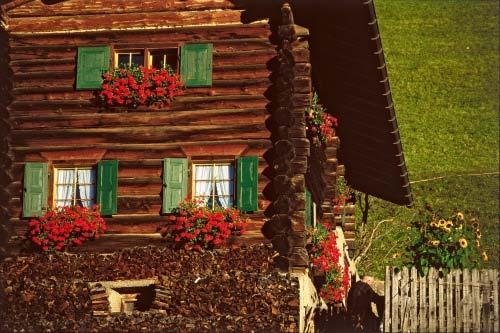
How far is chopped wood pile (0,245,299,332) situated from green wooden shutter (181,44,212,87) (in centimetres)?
327

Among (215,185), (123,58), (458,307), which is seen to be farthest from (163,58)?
(458,307)

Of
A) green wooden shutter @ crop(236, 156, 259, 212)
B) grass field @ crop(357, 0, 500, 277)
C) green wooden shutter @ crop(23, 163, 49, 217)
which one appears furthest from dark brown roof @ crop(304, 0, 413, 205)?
green wooden shutter @ crop(23, 163, 49, 217)

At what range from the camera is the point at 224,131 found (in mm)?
15227

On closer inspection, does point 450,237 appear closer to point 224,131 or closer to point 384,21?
point 224,131

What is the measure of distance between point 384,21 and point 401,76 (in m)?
8.23

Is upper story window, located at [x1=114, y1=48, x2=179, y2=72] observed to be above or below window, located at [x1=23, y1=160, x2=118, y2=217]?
above

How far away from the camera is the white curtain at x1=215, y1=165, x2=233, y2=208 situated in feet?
49.2

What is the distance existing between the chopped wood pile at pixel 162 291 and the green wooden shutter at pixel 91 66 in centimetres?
336

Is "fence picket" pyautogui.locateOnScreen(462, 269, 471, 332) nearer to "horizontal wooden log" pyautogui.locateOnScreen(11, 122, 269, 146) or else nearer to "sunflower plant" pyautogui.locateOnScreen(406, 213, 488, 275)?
"sunflower plant" pyautogui.locateOnScreen(406, 213, 488, 275)

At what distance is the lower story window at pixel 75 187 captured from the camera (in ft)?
50.9

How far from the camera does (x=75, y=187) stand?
15.6m

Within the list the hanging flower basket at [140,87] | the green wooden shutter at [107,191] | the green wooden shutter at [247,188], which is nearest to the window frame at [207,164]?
the green wooden shutter at [247,188]

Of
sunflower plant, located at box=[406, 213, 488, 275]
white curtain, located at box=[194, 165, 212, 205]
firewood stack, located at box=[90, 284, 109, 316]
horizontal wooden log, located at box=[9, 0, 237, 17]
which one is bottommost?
firewood stack, located at box=[90, 284, 109, 316]

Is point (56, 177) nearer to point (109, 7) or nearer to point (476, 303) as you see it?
point (109, 7)
